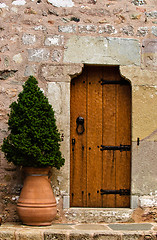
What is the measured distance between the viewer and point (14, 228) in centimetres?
447

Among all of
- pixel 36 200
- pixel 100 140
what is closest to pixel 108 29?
pixel 100 140

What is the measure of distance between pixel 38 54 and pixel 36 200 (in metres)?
1.74

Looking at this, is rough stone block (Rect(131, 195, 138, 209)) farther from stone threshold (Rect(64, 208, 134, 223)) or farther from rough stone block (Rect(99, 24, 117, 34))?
rough stone block (Rect(99, 24, 117, 34))

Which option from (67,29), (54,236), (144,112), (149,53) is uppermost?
(67,29)

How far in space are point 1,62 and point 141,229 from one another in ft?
8.17

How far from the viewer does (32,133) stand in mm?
4504

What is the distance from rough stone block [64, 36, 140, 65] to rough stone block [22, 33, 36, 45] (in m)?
0.41

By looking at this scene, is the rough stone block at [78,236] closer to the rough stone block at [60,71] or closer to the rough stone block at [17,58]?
the rough stone block at [60,71]

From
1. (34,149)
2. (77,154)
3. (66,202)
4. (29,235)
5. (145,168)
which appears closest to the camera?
(29,235)

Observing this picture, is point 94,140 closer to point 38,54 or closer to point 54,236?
point 38,54

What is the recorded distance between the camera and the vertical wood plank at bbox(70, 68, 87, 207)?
518cm

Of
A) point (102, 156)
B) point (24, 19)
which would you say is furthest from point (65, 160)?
point (24, 19)

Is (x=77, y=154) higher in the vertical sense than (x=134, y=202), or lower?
higher

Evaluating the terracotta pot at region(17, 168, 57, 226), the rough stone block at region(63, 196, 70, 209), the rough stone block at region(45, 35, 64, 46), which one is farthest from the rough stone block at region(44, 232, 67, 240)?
the rough stone block at region(45, 35, 64, 46)
